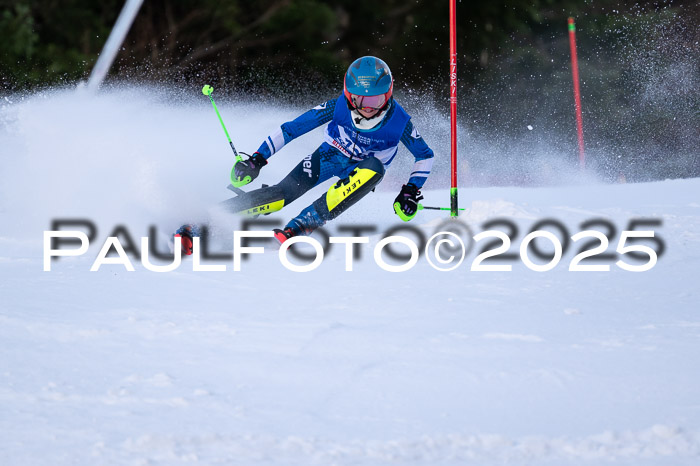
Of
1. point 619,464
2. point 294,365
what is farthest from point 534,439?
point 294,365

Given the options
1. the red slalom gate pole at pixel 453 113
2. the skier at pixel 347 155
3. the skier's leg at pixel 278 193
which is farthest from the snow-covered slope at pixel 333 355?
the red slalom gate pole at pixel 453 113

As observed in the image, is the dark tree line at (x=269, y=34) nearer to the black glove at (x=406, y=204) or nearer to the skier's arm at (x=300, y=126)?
the skier's arm at (x=300, y=126)

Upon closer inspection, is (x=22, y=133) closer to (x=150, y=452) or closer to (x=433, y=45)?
(x=150, y=452)

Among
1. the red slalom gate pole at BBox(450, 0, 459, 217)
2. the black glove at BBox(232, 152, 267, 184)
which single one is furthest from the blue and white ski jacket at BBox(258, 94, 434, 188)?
the red slalom gate pole at BBox(450, 0, 459, 217)

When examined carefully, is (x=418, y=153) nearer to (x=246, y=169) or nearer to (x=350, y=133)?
(x=350, y=133)

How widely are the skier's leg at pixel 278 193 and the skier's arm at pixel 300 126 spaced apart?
215 mm

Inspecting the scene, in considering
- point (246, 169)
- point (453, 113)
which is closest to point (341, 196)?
point (246, 169)

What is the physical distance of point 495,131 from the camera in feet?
47.0

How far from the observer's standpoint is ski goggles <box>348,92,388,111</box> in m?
5.13

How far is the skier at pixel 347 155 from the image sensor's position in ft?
16.8

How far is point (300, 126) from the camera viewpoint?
5.49 m

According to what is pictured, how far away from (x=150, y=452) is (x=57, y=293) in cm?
173

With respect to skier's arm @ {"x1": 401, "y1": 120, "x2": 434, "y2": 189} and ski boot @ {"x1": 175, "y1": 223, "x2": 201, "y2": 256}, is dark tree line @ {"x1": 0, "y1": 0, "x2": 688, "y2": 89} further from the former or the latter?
ski boot @ {"x1": 175, "y1": 223, "x2": 201, "y2": 256}

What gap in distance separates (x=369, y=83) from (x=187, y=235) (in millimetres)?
1355
